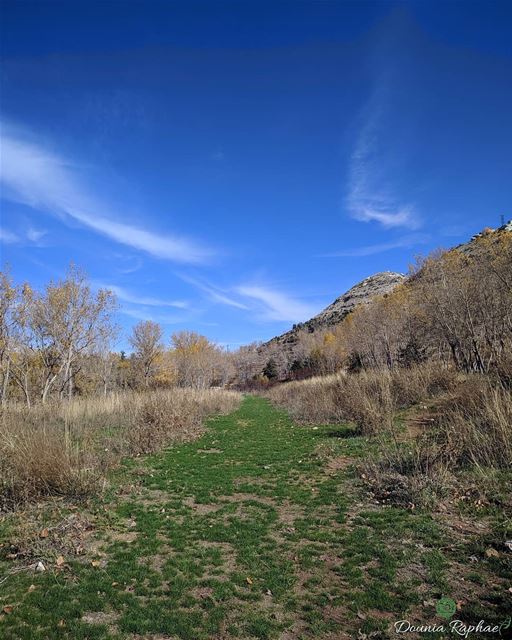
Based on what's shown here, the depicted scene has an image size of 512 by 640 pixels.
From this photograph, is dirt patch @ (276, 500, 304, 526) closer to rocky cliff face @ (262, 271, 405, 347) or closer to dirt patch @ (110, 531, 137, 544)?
dirt patch @ (110, 531, 137, 544)

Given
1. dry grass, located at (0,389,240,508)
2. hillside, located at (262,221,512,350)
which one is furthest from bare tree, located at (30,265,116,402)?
hillside, located at (262,221,512,350)

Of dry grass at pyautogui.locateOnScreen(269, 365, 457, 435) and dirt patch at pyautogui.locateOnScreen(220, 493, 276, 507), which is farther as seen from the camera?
dry grass at pyautogui.locateOnScreen(269, 365, 457, 435)

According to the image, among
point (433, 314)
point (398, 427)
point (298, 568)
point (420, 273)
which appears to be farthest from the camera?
point (420, 273)

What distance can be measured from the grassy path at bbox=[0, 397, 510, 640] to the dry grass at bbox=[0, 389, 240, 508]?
1094 millimetres

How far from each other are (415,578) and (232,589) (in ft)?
7.38

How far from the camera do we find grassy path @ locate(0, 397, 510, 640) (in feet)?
13.7

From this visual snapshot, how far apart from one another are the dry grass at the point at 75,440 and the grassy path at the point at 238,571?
1.09 metres

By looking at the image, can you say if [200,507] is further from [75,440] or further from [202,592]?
[75,440]

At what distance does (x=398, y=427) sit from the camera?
13961 millimetres

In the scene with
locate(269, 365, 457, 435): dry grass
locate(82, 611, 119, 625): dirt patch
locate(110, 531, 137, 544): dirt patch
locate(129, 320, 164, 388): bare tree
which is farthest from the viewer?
locate(129, 320, 164, 388): bare tree

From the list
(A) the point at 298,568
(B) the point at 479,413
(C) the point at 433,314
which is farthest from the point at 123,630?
(C) the point at 433,314

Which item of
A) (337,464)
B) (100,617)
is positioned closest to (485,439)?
(337,464)

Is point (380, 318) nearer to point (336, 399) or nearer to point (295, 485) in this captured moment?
point (336, 399)

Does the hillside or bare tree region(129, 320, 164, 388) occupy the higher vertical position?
the hillside
